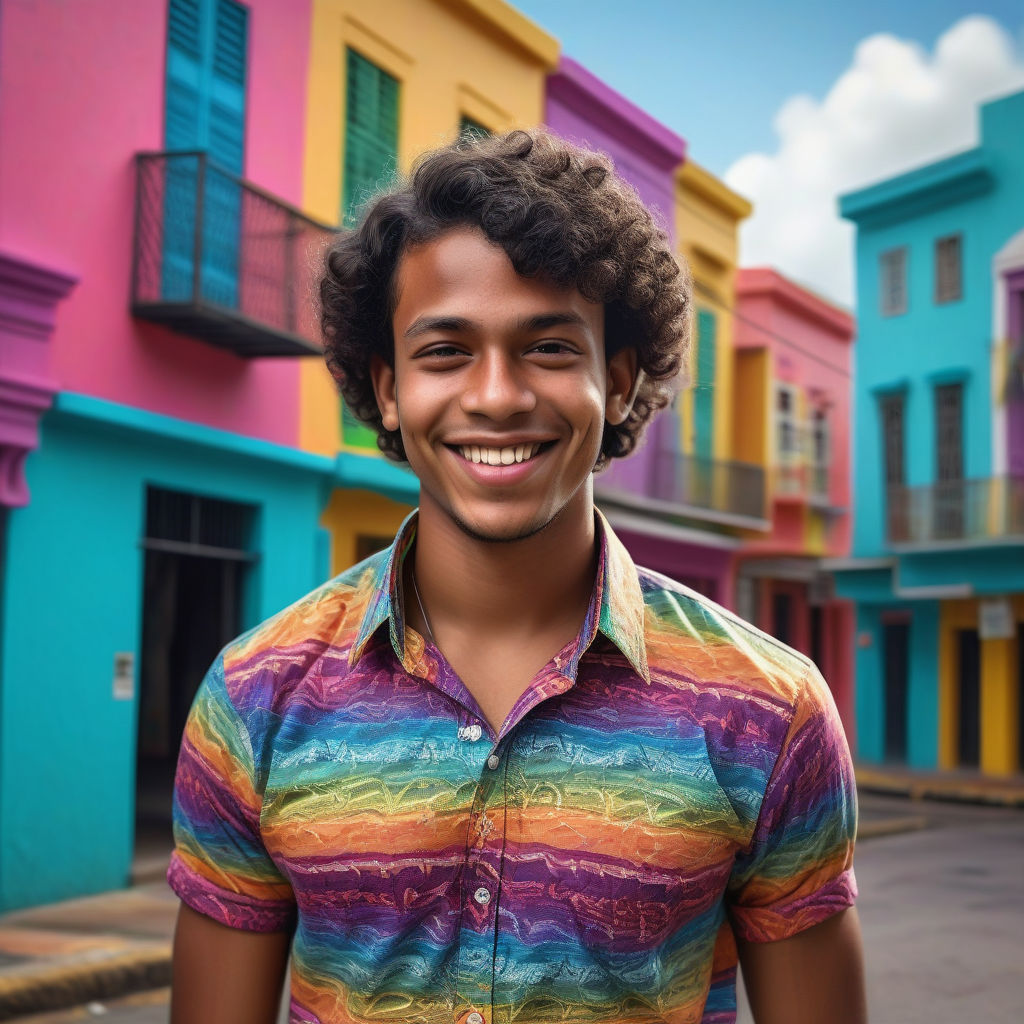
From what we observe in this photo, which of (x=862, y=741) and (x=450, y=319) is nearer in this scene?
(x=450, y=319)

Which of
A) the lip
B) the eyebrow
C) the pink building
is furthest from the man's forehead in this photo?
the pink building

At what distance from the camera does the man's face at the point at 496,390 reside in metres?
1.96

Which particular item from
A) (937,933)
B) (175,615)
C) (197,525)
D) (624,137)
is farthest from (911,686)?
(197,525)

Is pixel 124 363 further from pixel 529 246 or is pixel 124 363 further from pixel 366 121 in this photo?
pixel 529 246

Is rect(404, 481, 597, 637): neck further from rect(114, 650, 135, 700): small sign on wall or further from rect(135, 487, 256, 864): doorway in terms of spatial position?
rect(135, 487, 256, 864): doorway

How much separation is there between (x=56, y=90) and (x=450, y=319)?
7.50 m

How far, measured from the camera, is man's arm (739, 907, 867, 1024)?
197cm

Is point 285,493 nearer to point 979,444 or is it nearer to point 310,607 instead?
point 310,607

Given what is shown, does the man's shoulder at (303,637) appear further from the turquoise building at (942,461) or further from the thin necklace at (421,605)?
the turquoise building at (942,461)

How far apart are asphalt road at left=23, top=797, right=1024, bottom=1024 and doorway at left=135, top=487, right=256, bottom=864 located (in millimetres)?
4105

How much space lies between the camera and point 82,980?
632 centimetres

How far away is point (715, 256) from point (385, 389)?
723 inches

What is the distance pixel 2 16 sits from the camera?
814 centimetres

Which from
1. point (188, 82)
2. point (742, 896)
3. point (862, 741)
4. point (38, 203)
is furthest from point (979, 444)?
point (742, 896)
